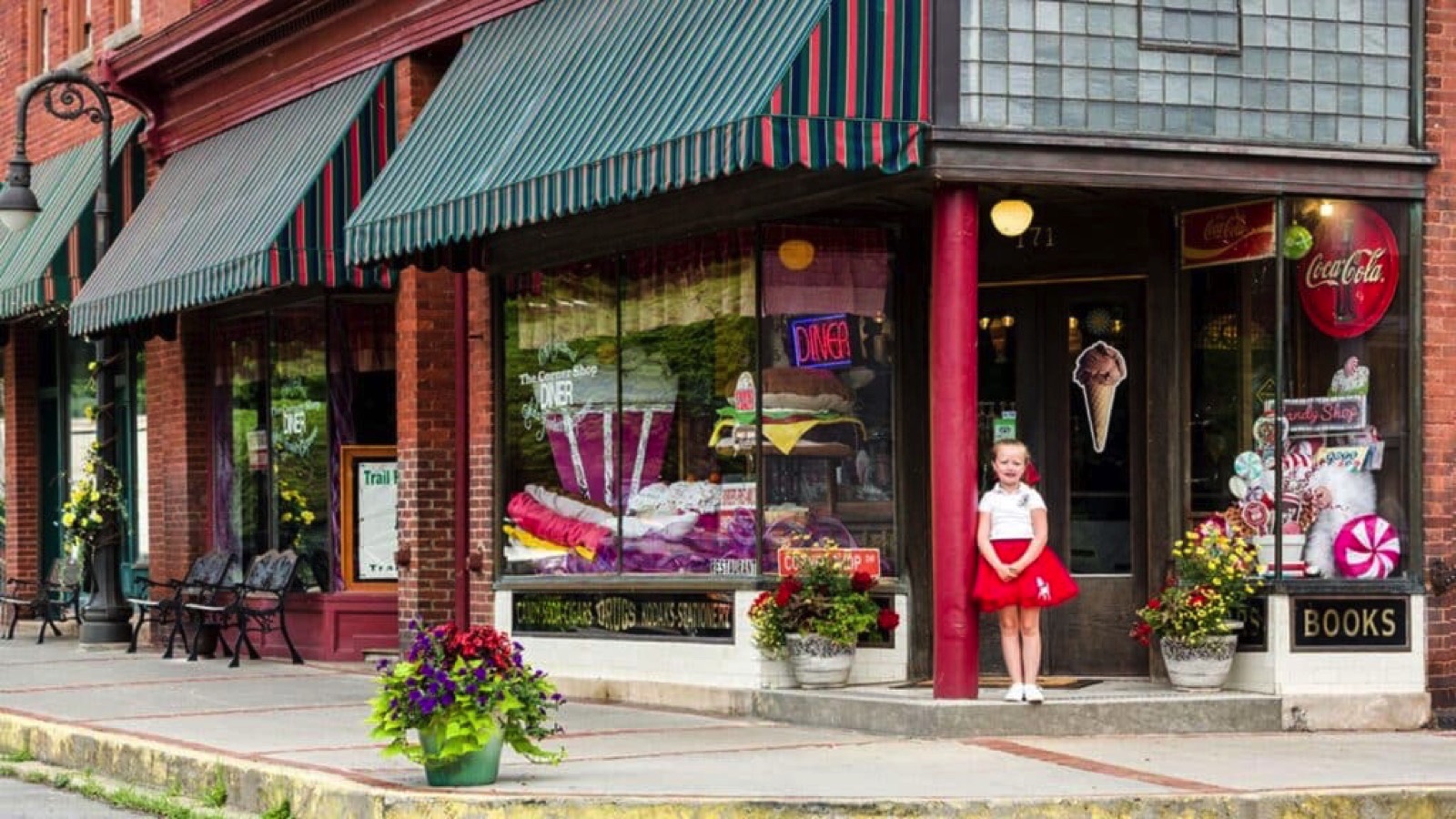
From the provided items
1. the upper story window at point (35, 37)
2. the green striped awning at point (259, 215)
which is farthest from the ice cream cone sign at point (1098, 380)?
the upper story window at point (35, 37)

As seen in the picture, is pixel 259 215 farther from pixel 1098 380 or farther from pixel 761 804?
pixel 761 804

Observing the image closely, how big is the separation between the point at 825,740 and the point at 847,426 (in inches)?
98.6

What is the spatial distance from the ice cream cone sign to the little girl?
1.60 meters

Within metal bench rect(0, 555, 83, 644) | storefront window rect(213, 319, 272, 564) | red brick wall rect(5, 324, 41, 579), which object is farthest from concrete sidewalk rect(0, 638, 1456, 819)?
red brick wall rect(5, 324, 41, 579)

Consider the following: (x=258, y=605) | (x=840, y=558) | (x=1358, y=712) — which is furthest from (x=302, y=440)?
(x=1358, y=712)

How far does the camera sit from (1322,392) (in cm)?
1424

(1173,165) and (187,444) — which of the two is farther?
(187,444)

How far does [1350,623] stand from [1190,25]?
3548 mm

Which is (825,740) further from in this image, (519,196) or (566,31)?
(566,31)

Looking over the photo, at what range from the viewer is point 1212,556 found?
Answer: 45.3ft

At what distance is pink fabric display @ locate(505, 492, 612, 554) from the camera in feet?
54.4

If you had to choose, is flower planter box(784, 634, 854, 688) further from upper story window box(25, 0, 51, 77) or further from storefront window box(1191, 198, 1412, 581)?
upper story window box(25, 0, 51, 77)

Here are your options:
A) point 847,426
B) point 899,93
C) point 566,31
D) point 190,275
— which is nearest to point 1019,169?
point 899,93

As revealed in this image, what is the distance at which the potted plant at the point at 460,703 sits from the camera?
1084 centimetres
